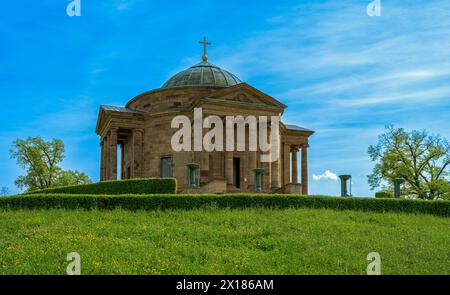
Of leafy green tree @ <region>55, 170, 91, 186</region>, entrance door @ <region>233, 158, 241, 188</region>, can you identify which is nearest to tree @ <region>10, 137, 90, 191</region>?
leafy green tree @ <region>55, 170, 91, 186</region>

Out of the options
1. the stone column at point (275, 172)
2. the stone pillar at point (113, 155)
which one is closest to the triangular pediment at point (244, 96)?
the stone column at point (275, 172)

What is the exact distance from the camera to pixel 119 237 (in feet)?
65.7

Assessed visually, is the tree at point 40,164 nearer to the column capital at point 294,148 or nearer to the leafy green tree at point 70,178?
the leafy green tree at point 70,178

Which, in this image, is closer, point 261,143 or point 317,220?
point 317,220

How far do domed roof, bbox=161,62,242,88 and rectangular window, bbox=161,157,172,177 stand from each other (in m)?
6.83

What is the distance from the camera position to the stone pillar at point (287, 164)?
50.2 metres

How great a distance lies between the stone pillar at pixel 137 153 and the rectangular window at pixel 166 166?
88.6 inches

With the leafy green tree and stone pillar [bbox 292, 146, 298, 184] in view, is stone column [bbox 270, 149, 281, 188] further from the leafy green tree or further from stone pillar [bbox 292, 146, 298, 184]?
the leafy green tree

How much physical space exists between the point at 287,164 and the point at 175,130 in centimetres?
1268

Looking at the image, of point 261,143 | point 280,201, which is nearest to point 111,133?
point 261,143

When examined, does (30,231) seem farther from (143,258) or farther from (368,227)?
(368,227)
